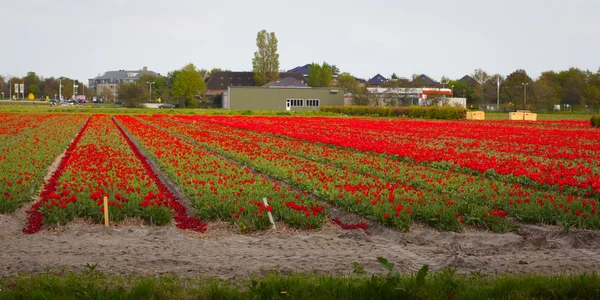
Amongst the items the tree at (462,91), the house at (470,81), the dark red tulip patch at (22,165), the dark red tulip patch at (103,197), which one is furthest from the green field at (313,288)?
the house at (470,81)

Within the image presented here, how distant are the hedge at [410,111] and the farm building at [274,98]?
956 cm

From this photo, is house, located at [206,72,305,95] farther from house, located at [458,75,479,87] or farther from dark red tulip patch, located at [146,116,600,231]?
dark red tulip patch, located at [146,116,600,231]

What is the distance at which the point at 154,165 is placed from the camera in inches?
809

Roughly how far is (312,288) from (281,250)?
103 inches

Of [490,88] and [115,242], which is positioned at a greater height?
[490,88]

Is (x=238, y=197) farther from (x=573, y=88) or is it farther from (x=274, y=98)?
(x=573, y=88)

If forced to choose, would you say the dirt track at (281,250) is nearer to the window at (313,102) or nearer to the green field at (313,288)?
the green field at (313,288)

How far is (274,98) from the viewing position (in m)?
98.4

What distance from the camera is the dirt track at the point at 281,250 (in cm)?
781

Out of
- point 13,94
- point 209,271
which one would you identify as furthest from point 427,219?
point 13,94

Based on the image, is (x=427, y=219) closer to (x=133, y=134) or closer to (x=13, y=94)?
(x=133, y=134)

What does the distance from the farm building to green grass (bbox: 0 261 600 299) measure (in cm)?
9148

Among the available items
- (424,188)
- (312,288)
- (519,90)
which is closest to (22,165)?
(424,188)

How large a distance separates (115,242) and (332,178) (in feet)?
25.0
